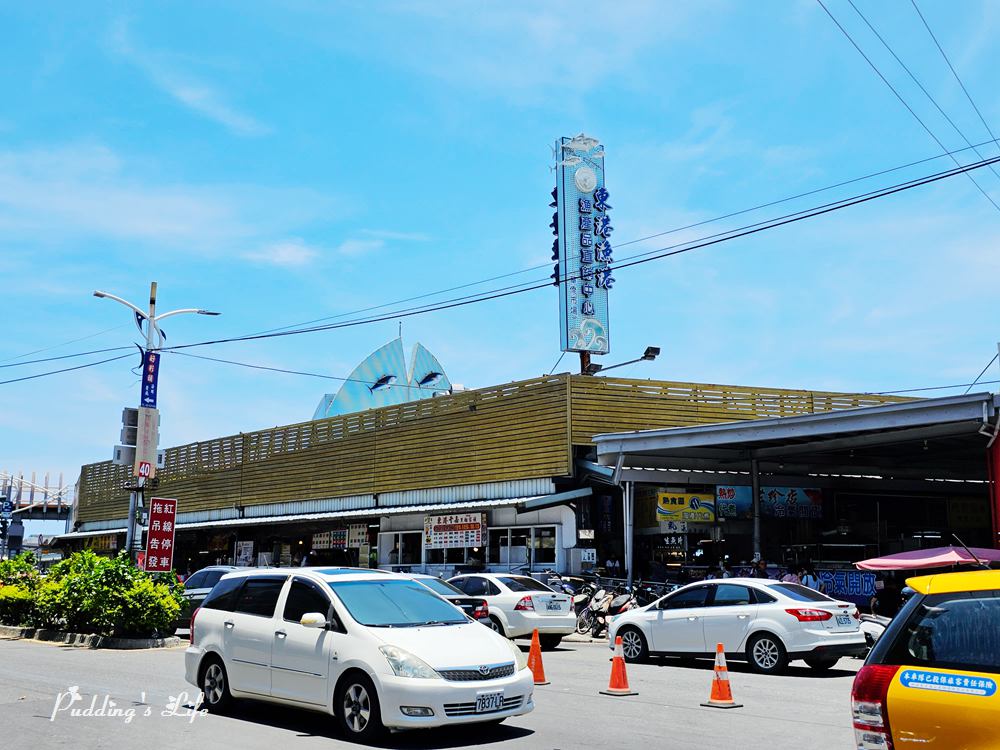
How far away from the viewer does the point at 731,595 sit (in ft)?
53.2

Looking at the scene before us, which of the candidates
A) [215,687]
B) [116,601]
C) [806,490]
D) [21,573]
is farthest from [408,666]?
[806,490]

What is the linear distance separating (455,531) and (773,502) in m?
9.93

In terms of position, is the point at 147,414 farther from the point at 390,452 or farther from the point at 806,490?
the point at 806,490

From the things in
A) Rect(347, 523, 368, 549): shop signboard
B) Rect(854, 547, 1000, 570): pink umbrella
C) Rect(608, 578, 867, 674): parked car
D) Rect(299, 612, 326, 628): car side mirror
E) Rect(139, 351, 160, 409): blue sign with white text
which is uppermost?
Rect(139, 351, 160, 409): blue sign with white text

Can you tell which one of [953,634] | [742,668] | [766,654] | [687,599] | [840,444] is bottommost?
[742,668]

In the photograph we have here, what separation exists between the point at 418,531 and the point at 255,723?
964 inches

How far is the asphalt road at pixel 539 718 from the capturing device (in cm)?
933

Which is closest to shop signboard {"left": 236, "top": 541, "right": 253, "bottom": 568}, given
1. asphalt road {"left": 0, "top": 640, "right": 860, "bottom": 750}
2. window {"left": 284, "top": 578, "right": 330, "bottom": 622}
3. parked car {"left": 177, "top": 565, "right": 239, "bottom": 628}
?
parked car {"left": 177, "top": 565, "right": 239, "bottom": 628}

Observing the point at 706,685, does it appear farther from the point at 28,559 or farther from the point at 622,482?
the point at 28,559

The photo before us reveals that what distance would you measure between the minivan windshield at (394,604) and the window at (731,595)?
7.10m

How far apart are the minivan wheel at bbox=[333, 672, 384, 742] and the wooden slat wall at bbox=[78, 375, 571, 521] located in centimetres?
1973

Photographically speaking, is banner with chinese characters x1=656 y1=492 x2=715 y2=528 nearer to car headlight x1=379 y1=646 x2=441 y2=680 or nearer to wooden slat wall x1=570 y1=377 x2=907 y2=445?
wooden slat wall x1=570 y1=377 x2=907 y2=445

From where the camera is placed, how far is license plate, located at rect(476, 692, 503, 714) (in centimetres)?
896

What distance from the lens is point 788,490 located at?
31.2m
